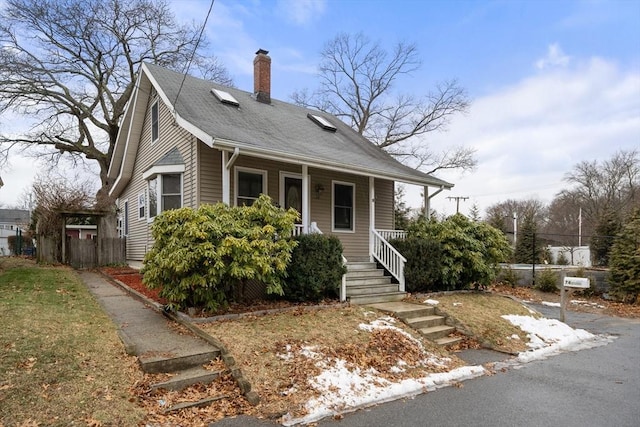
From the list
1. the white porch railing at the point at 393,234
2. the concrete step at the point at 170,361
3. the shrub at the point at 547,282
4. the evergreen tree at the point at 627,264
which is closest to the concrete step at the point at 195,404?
the concrete step at the point at 170,361

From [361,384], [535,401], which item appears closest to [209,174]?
[361,384]

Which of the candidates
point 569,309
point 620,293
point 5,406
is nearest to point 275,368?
point 5,406

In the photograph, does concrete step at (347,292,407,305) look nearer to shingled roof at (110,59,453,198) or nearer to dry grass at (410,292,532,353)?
dry grass at (410,292,532,353)

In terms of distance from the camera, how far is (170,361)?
→ 197 inches

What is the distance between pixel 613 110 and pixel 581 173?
3518 cm

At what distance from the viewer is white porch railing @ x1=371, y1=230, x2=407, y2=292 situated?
10000 millimetres

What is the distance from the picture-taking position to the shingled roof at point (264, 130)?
8.84 meters

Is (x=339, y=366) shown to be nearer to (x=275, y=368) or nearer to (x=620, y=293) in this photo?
(x=275, y=368)

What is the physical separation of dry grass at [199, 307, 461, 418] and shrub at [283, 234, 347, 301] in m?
0.66

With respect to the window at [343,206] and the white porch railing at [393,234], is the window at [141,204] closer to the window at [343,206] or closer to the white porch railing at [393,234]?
the window at [343,206]

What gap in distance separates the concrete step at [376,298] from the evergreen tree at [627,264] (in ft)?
26.1

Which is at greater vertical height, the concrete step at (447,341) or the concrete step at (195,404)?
the concrete step at (195,404)

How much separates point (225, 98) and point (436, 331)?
29.1 ft

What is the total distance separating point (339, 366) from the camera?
545cm
